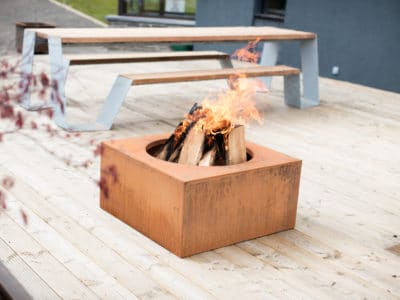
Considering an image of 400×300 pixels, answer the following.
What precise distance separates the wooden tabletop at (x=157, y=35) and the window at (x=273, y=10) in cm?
271

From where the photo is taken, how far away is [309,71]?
6.10 meters

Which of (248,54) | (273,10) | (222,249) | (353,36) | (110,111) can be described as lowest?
(222,249)

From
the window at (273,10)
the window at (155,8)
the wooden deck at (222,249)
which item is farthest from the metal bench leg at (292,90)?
the window at (155,8)

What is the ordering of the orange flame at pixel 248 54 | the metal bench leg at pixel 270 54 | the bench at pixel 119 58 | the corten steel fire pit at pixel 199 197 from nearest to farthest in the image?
the corten steel fire pit at pixel 199 197 → the orange flame at pixel 248 54 → the bench at pixel 119 58 → the metal bench leg at pixel 270 54

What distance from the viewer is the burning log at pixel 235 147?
2877mm

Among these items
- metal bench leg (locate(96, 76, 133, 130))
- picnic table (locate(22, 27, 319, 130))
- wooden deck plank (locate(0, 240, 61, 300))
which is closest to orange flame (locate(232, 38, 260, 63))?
picnic table (locate(22, 27, 319, 130))

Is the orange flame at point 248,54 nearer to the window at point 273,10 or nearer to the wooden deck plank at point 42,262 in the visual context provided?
the window at point 273,10

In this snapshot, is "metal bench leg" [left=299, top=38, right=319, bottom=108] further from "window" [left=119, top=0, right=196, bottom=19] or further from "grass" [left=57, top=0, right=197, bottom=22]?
"grass" [left=57, top=0, right=197, bottom=22]

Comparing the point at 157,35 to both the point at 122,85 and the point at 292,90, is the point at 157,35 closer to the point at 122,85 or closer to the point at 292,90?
the point at 122,85

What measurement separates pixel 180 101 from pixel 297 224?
2.98 meters

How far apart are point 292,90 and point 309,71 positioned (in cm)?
29

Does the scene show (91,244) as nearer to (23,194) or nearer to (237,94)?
(23,194)

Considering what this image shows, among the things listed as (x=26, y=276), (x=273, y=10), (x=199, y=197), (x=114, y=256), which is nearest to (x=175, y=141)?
(x=199, y=197)

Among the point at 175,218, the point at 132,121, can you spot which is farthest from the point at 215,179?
the point at 132,121
